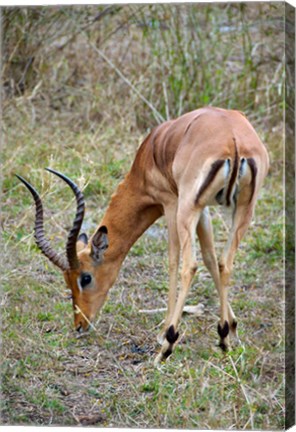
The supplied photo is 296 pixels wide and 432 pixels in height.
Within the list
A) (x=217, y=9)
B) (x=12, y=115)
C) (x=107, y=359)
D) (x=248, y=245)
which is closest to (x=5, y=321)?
(x=107, y=359)

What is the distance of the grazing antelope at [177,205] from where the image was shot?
4109 millimetres

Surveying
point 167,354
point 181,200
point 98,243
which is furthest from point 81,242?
point 167,354

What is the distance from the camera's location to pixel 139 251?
558cm

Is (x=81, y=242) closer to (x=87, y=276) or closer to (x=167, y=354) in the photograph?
(x=87, y=276)

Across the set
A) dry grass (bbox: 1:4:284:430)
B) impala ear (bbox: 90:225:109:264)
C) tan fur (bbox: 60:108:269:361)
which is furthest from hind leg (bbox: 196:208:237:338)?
impala ear (bbox: 90:225:109:264)

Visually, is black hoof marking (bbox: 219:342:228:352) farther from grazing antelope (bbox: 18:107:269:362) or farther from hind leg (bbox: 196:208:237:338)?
hind leg (bbox: 196:208:237:338)

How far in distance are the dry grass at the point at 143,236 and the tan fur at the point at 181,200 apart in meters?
0.17

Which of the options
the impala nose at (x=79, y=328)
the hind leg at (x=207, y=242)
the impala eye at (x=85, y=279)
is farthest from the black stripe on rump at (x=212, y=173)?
the impala nose at (x=79, y=328)

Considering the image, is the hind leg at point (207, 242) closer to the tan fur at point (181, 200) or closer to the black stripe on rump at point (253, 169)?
the tan fur at point (181, 200)

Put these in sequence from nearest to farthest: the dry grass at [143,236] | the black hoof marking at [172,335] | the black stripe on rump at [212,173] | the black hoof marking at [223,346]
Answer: the dry grass at [143,236], the black stripe on rump at [212,173], the black hoof marking at [223,346], the black hoof marking at [172,335]

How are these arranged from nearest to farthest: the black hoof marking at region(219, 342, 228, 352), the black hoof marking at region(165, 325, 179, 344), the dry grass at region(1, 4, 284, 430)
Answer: the dry grass at region(1, 4, 284, 430) → the black hoof marking at region(219, 342, 228, 352) → the black hoof marking at region(165, 325, 179, 344)

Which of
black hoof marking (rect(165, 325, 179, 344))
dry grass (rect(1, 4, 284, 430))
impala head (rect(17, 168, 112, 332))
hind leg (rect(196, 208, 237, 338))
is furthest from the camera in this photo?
hind leg (rect(196, 208, 237, 338))

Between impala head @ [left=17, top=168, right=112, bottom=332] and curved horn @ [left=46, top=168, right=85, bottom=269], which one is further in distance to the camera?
impala head @ [left=17, top=168, right=112, bottom=332]

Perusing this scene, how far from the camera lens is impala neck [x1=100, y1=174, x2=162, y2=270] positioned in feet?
16.0
